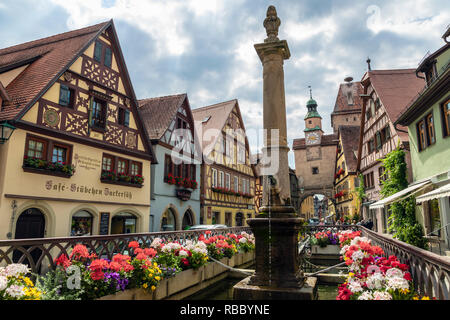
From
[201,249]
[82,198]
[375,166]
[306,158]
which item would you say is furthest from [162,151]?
[306,158]

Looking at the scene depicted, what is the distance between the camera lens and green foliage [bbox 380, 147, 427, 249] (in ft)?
48.7

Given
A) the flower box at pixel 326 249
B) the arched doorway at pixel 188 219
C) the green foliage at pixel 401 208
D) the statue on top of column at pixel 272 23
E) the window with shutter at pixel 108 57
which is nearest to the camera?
the statue on top of column at pixel 272 23

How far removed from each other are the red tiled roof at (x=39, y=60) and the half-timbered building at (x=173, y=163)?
4609 mm

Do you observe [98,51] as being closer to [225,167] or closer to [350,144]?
[225,167]

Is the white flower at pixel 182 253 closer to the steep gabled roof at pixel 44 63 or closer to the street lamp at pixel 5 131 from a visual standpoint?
the street lamp at pixel 5 131

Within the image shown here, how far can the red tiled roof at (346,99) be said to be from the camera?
57562mm

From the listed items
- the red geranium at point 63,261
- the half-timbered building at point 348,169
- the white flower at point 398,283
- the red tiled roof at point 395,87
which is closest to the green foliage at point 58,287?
the red geranium at point 63,261

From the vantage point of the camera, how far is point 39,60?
14.2 meters

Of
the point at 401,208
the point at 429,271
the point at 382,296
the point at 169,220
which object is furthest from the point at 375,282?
the point at 169,220

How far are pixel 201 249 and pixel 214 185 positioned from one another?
16443 millimetres

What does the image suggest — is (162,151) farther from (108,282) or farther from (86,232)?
(108,282)

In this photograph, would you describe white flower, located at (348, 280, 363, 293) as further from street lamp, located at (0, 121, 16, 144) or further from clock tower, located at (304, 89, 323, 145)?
clock tower, located at (304, 89, 323, 145)

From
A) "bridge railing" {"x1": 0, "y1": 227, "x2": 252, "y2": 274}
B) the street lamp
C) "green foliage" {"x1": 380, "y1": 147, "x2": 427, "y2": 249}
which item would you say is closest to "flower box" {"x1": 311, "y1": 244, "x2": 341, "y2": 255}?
"green foliage" {"x1": 380, "y1": 147, "x2": 427, "y2": 249}

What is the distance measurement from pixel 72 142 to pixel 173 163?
24.7ft
